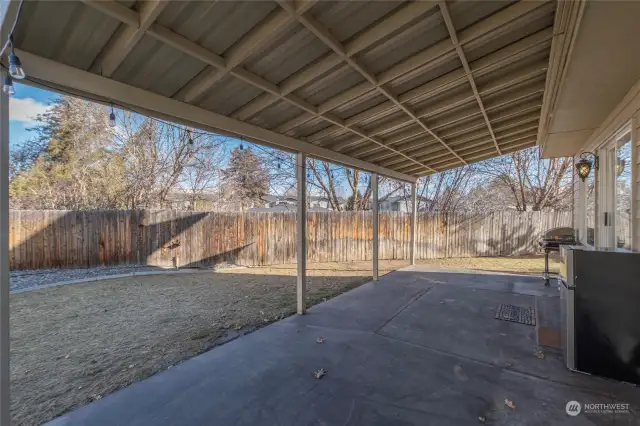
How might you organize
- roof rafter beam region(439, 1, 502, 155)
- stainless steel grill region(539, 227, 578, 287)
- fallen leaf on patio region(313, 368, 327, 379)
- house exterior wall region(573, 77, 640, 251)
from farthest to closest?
stainless steel grill region(539, 227, 578, 287) < house exterior wall region(573, 77, 640, 251) < fallen leaf on patio region(313, 368, 327, 379) < roof rafter beam region(439, 1, 502, 155)

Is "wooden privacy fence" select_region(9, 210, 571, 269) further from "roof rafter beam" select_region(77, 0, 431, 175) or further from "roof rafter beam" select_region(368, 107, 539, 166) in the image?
"roof rafter beam" select_region(77, 0, 431, 175)

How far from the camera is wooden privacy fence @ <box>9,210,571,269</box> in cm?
723

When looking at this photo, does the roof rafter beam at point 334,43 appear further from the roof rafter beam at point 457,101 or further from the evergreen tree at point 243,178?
the evergreen tree at point 243,178

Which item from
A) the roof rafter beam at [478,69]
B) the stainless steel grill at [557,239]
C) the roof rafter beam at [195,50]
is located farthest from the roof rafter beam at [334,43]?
the stainless steel grill at [557,239]

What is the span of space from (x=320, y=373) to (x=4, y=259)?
2.34 metres

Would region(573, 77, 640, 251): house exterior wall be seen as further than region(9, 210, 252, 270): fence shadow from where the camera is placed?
No

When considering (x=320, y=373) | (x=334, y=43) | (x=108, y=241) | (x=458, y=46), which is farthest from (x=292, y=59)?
(x=108, y=241)

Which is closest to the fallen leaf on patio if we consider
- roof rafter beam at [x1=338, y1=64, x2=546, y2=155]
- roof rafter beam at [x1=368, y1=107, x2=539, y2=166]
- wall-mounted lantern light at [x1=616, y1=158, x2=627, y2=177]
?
roof rafter beam at [x1=338, y1=64, x2=546, y2=155]

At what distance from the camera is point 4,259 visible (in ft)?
5.73

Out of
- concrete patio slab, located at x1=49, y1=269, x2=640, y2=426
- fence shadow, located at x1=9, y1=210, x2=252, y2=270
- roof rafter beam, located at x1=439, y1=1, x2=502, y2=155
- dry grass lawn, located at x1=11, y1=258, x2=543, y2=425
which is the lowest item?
dry grass lawn, located at x1=11, y1=258, x2=543, y2=425

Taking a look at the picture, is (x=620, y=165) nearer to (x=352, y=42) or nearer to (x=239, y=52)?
(x=352, y=42)

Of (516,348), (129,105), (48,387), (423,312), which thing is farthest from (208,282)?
(516,348)

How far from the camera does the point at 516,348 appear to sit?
10.3ft

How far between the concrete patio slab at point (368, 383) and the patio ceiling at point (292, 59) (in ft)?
7.58
